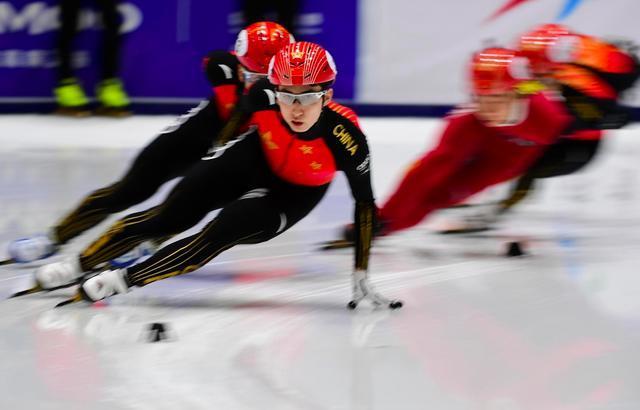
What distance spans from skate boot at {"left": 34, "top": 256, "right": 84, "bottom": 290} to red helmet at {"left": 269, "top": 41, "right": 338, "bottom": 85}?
3.55ft

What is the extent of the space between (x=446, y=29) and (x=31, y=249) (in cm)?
442

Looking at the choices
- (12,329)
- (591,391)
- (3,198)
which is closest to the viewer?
(591,391)

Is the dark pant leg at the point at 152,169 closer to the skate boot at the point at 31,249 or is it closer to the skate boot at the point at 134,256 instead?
the skate boot at the point at 31,249

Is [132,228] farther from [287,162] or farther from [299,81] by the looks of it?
[299,81]

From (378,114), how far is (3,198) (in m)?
3.40

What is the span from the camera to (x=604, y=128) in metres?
5.44

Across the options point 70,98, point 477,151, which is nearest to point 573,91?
point 477,151

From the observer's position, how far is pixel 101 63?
8.17m

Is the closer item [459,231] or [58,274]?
[58,274]

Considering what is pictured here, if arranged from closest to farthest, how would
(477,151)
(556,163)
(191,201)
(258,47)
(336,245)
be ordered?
(191,201) < (258,47) < (336,245) < (477,151) < (556,163)

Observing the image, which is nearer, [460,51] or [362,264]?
[362,264]

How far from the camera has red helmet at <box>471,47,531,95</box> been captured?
15.6 ft

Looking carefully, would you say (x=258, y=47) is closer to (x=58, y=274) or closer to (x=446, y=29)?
(x=58, y=274)

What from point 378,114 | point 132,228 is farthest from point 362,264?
point 378,114
